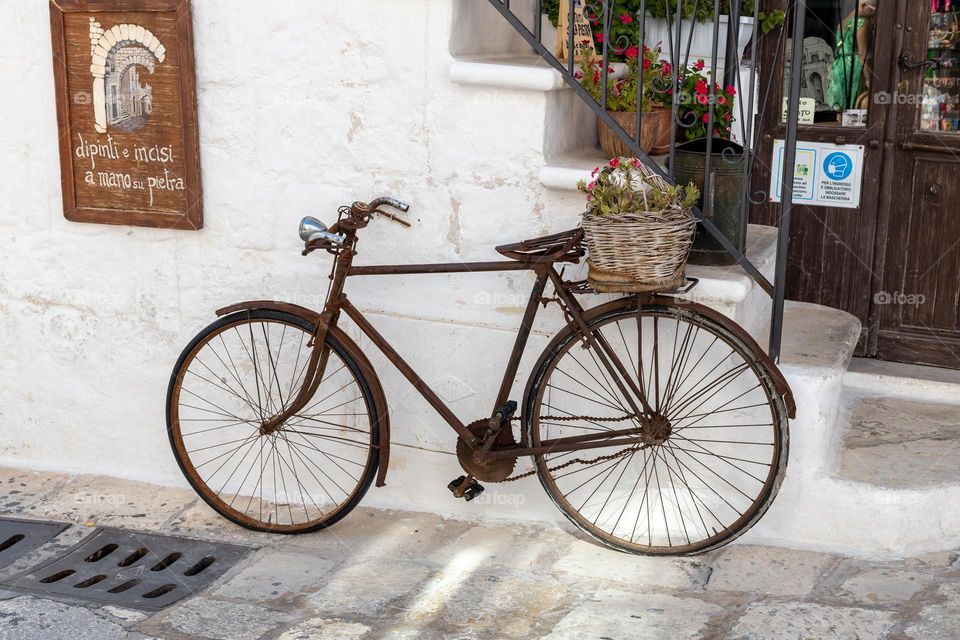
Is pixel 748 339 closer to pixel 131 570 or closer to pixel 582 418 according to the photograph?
pixel 582 418

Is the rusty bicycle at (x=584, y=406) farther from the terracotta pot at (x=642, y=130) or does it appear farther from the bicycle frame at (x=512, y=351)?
the terracotta pot at (x=642, y=130)

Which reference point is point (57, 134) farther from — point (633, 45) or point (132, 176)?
point (633, 45)

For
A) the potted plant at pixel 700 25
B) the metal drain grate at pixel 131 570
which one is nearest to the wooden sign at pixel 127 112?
the metal drain grate at pixel 131 570

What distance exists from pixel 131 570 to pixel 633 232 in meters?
2.30

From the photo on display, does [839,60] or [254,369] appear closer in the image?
[254,369]

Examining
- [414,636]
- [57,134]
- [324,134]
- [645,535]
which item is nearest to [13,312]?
[57,134]

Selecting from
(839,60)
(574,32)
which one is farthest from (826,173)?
(574,32)

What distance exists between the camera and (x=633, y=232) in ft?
12.0

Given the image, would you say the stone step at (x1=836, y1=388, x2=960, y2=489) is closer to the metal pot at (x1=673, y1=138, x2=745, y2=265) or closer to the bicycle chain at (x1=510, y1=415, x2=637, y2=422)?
the bicycle chain at (x1=510, y1=415, x2=637, y2=422)

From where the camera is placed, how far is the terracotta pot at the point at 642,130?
4.36 metres

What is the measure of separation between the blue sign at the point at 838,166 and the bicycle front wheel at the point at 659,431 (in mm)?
1912

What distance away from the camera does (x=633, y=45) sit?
5.18 m

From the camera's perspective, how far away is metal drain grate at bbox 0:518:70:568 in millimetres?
4477

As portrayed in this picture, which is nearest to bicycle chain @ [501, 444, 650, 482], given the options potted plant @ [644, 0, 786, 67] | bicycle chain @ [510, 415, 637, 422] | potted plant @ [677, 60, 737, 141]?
bicycle chain @ [510, 415, 637, 422]
